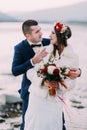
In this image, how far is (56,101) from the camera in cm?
329

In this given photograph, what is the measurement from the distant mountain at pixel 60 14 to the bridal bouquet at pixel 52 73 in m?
1.02

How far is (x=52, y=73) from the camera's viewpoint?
3145mm

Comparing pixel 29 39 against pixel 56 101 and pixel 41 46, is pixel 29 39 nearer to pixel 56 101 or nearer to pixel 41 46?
pixel 41 46

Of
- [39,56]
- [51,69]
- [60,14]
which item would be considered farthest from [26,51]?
[60,14]

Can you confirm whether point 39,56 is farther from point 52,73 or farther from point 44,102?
point 44,102

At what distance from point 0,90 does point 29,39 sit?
1.06 m

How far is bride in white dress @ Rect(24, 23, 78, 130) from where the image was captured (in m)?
3.24

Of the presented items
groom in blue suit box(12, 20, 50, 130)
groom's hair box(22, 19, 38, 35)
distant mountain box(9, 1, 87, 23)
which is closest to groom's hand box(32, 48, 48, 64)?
groom in blue suit box(12, 20, 50, 130)

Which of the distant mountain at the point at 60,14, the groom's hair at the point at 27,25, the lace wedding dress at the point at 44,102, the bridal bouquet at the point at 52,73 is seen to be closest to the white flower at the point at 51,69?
the bridal bouquet at the point at 52,73

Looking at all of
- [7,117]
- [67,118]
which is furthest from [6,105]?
[67,118]

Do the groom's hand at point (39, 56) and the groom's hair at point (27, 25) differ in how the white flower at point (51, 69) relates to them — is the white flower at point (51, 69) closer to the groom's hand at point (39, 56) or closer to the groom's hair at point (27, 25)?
the groom's hand at point (39, 56)

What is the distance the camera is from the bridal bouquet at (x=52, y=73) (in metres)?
3.15

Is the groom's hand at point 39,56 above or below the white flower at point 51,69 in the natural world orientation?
above

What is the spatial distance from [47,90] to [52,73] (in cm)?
19
